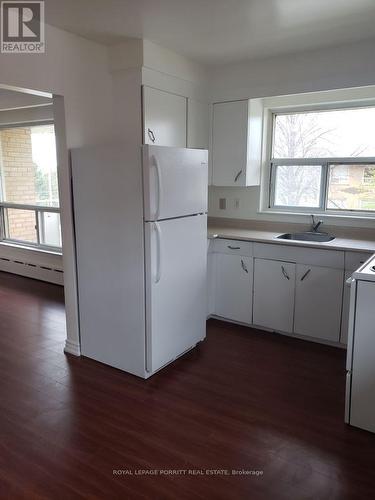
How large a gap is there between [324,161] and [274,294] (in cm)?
136

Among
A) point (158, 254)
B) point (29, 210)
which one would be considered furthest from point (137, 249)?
point (29, 210)

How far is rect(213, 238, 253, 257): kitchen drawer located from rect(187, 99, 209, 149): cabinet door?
96 centimetres

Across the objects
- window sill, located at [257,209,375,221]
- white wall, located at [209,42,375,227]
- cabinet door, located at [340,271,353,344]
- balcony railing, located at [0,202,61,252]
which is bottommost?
cabinet door, located at [340,271,353,344]

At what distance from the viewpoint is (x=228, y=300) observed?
374 centimetres

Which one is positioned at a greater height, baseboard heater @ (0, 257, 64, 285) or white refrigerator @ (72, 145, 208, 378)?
white refrigerator @ (72, 145, 208, 378)

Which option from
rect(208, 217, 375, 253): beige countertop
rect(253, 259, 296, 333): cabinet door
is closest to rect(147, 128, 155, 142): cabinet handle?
rect(208, 217, 375, 253): beige countertop

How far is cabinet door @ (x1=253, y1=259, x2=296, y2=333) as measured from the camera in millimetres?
3379

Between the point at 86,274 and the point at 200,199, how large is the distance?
1059mm

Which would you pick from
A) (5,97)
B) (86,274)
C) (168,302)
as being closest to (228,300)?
(168,302)

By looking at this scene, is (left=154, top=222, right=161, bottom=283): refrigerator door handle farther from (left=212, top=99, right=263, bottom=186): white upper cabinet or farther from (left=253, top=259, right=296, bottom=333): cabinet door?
(left=212, top=99, right=263, bottom=186): white upper cabinet

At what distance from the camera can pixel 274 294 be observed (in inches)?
136

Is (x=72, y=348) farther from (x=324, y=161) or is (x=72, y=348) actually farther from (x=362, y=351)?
(x=324, y=161)

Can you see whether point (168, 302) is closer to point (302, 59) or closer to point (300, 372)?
point (300, 372)

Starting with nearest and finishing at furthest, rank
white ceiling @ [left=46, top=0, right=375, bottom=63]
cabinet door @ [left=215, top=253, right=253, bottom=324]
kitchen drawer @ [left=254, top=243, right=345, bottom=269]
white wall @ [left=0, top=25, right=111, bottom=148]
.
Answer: white ceiling @ [left=46, top=0, right=375, bottom=63] < white wall @ [left=0, top=25, right=111, bottom=148] < kitchen drawer @ [left=254, top=243, right=345, bottom=269] < cabinet door @ [left=215, top=253, right=253, bottom=324]
